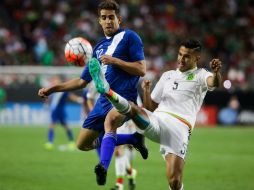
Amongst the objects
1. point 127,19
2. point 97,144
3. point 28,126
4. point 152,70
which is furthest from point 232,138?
point 97,144

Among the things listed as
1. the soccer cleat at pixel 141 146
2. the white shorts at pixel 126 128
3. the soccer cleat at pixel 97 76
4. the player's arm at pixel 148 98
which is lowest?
the white shorts at pixel 126 128

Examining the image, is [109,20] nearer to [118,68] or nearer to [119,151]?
[118,68]

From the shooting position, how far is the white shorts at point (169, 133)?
24.7 ft

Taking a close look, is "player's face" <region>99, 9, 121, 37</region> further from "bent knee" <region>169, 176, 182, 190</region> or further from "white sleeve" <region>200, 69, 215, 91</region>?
"bent knee" <region>169, 176, 182, 190</region>

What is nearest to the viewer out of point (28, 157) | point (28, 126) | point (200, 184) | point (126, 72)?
point (126, 72)

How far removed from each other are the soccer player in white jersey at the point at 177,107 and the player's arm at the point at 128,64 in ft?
0.69

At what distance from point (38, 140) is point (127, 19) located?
10173 millimetres

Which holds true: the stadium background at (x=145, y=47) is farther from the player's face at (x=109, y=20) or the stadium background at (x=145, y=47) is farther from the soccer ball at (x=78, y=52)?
the player's face at (x=109, y=20)

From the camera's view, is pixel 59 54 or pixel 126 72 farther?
pixel 59 54

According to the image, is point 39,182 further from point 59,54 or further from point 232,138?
point 59,54

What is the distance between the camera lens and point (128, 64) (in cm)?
759

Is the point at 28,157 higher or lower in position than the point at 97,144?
lower

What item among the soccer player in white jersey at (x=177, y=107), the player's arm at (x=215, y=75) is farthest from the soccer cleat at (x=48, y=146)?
the player's arm at (x=215, y=75)

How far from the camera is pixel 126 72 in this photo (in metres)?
7.86
